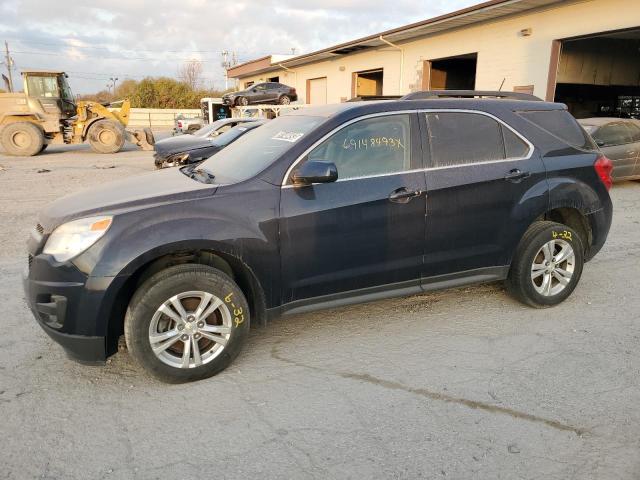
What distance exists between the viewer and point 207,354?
10.8 ft

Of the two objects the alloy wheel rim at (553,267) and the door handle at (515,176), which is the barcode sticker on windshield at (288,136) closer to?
the door handle at (515,176)

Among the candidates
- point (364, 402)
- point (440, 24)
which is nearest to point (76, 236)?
point (364, 402)

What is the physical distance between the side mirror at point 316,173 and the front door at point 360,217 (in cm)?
10

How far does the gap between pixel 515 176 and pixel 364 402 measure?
2292 mm

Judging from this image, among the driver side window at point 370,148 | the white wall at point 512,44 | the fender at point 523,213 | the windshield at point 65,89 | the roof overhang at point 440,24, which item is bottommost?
the fender at point 523,213

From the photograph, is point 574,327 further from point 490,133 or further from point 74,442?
point 74,442

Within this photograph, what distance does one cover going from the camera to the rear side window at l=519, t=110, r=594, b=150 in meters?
4.38

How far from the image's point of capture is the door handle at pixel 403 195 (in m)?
3.66

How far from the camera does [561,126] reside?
4.49m

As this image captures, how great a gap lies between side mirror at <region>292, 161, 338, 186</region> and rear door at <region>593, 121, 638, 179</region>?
8592mm

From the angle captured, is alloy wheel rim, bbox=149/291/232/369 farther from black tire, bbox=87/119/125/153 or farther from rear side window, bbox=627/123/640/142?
black tire, bbox=87/119/125/153

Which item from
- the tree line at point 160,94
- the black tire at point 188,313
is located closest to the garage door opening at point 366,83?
the black tire at point 188,313

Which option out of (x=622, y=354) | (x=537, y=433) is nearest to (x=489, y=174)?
(x=622, y=354)

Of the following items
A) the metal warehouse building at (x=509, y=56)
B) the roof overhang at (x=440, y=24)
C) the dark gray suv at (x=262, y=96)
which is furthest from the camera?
the dark gray suv at (x=262, y=96)
